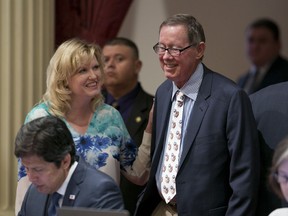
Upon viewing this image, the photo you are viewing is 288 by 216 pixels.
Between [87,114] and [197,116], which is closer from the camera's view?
[197,116]

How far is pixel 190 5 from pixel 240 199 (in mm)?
3091

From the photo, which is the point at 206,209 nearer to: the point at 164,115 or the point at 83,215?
the point at 164,115

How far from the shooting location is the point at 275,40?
543 cm

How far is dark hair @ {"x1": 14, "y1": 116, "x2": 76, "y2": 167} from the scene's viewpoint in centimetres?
272

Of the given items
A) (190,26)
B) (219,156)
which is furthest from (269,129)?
(190,26)

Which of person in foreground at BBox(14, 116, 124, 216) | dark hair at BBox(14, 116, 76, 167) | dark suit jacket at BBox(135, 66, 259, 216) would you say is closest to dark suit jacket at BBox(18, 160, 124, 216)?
person in foreground at BBox(14, 116, 124, 216)

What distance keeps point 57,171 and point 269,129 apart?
97 centimetres

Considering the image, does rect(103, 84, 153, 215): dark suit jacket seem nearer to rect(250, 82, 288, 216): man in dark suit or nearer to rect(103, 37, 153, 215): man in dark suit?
rect(103, 37, 153, 215): man in dark suit

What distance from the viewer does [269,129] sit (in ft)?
10.8

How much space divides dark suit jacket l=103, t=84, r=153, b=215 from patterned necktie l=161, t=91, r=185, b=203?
0.91 m

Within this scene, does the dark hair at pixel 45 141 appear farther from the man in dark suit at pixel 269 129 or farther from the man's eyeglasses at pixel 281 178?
the man in dark suit at pixel 269 129

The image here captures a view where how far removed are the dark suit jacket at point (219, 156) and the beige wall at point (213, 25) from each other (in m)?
2.64

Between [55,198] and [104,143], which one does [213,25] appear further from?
[55,198]

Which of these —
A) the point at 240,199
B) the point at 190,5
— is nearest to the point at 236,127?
the point at 240,199
